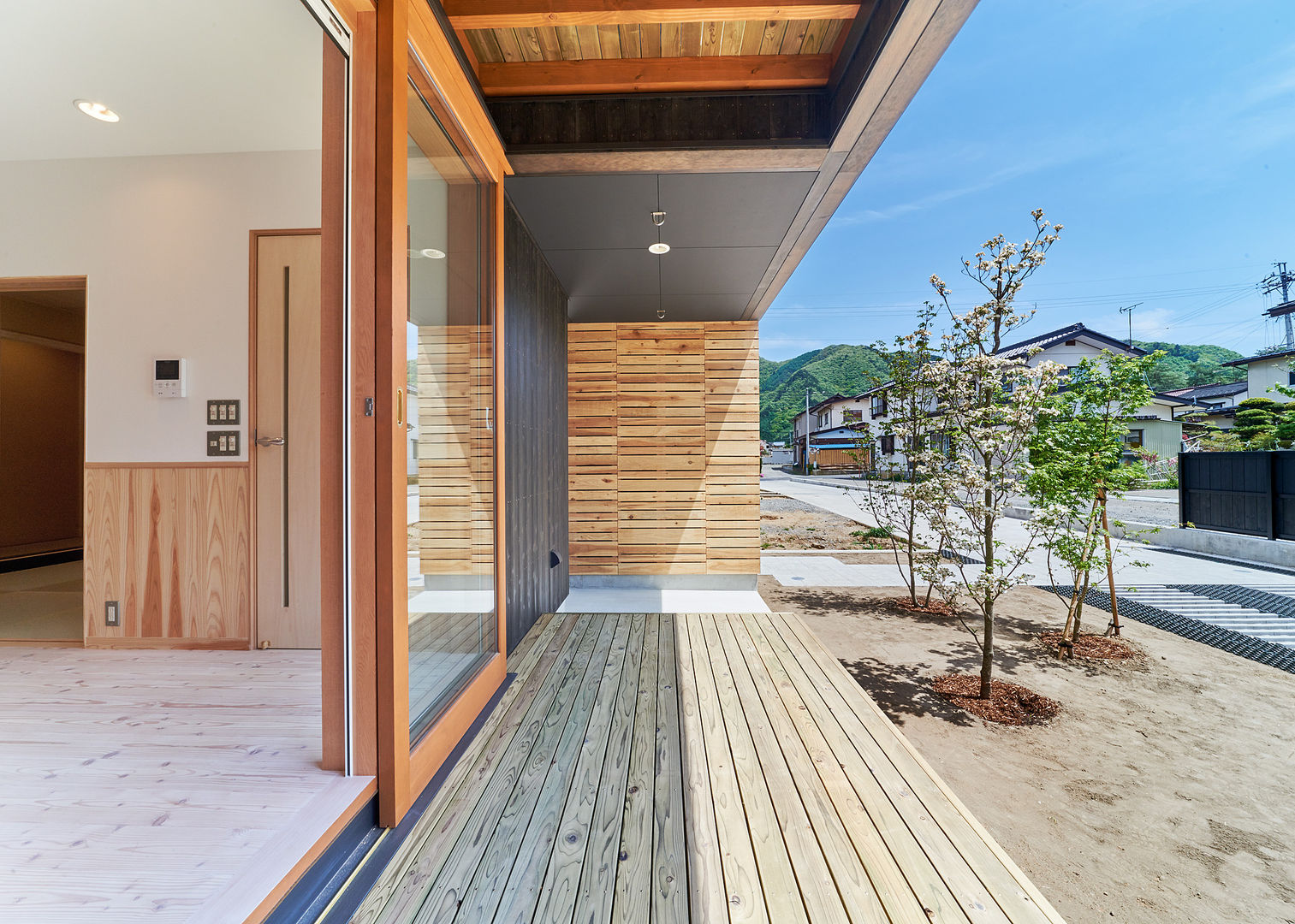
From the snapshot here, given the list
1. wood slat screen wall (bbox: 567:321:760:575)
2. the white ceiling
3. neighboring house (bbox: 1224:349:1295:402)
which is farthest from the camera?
neighboring house (bbox: 1224:349:1295:402)

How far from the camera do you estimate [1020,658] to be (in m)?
4.01

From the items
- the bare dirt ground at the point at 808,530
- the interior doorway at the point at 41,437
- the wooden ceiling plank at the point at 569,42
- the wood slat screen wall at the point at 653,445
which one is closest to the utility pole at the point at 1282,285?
the bare dirt ground at the point at 808,530

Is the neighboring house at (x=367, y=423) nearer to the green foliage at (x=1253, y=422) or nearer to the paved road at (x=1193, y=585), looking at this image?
the paved road at (x=1193, y=585)

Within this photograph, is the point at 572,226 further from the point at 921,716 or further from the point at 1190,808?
the point at 1190,808

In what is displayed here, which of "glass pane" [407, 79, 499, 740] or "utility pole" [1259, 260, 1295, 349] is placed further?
"utility pole" [1259, 260, 1295, 349]

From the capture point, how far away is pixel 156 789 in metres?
1.52

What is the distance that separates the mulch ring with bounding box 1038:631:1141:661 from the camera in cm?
397

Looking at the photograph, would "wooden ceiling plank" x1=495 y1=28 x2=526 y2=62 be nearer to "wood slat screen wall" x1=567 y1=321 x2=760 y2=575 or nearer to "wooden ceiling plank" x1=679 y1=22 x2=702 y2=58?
"wooden ceiling plank" x1=679 y1=22 x2=702 y2=58

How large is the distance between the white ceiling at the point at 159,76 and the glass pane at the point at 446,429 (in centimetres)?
76

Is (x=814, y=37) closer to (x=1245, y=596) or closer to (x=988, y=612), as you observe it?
(x=988, y=612)

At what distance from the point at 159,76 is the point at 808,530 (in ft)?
31.3

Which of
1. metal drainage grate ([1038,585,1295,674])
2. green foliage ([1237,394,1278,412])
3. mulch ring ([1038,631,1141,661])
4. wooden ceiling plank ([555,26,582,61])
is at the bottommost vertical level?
mulch ring ([1038,631,1141,661])

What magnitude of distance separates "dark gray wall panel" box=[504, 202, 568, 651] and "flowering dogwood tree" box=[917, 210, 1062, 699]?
2.57m

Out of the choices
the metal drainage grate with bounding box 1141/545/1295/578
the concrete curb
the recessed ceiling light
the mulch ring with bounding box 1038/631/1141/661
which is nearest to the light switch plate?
the recessed ceiling light
